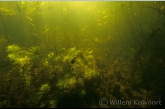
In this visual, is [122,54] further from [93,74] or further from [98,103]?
[98,103]

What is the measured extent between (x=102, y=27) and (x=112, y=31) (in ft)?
4.51

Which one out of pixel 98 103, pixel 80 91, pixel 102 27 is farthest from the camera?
pixel 102 27

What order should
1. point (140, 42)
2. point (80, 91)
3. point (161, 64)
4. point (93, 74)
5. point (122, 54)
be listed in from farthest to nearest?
point (140, 42) < point (122, 54) < point (161, 64) < point (93, 74) < point (80, 91)

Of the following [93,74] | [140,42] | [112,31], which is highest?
[112,31]

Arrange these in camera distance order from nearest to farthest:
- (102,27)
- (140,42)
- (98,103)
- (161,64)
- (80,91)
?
(98,103) < (80,91) < (161,64) < (140,42) < (102,27)

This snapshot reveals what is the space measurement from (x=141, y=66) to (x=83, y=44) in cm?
478

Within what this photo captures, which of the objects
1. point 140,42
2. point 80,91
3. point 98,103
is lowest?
point 98,103

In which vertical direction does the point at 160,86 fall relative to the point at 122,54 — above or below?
below

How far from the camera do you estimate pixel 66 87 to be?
13.3 ft

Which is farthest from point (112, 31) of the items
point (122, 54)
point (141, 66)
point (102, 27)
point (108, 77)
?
point (108, 77)

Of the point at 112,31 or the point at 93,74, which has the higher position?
the point at 112,31

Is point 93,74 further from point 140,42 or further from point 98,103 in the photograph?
point 140,42

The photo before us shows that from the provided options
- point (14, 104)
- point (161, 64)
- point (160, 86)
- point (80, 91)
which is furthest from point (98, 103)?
point (161, 64)

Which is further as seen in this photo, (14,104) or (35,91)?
(35,91)
